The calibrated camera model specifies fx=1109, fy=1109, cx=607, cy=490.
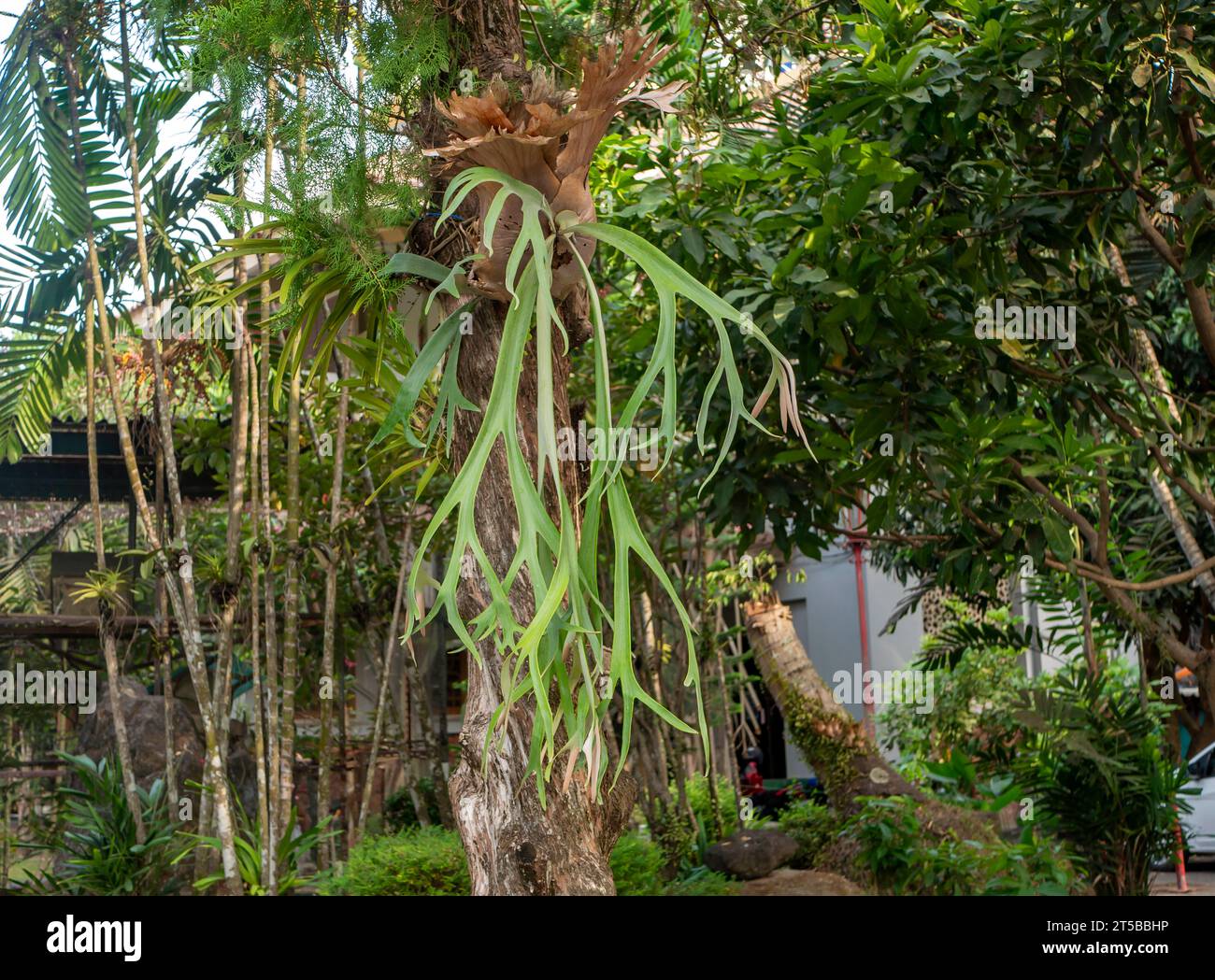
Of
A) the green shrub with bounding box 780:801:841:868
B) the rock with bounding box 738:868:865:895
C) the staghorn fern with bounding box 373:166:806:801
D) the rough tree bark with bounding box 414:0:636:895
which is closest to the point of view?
the staghorn fern with bounding box 373:166:806:801

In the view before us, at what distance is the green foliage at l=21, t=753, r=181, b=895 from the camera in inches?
161

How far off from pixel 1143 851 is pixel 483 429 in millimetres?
4151

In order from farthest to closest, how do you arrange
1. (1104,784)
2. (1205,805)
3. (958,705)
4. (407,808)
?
(958,705) < (1205,805) < (407,808) < (1104,784)

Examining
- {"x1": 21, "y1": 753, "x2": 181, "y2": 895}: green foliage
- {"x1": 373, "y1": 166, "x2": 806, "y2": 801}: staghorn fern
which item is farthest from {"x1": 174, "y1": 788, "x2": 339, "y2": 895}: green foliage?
{"x1": 373, "y1": 166, "x2": 806, "y2": 801}: staghorn fern

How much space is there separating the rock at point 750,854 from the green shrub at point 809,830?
30 centimetres

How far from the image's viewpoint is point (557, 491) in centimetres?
164

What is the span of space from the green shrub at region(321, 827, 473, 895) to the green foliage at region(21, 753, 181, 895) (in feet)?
2.09

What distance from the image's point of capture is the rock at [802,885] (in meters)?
5.13

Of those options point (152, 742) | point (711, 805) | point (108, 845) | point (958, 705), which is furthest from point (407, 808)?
point (958, 705)

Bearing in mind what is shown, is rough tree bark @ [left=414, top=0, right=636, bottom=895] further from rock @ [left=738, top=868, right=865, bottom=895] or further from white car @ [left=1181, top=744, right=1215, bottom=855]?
white car @ [left=1181, top=744, right=1215, bottom=855]

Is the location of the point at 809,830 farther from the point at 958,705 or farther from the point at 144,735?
the point at 144,735

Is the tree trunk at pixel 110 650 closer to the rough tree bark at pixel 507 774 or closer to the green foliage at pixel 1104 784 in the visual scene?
the rough tree bark at pixel 507 774

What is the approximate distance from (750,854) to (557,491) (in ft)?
14.1

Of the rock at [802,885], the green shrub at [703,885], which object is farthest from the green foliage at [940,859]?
the green shrub at [703,885]
